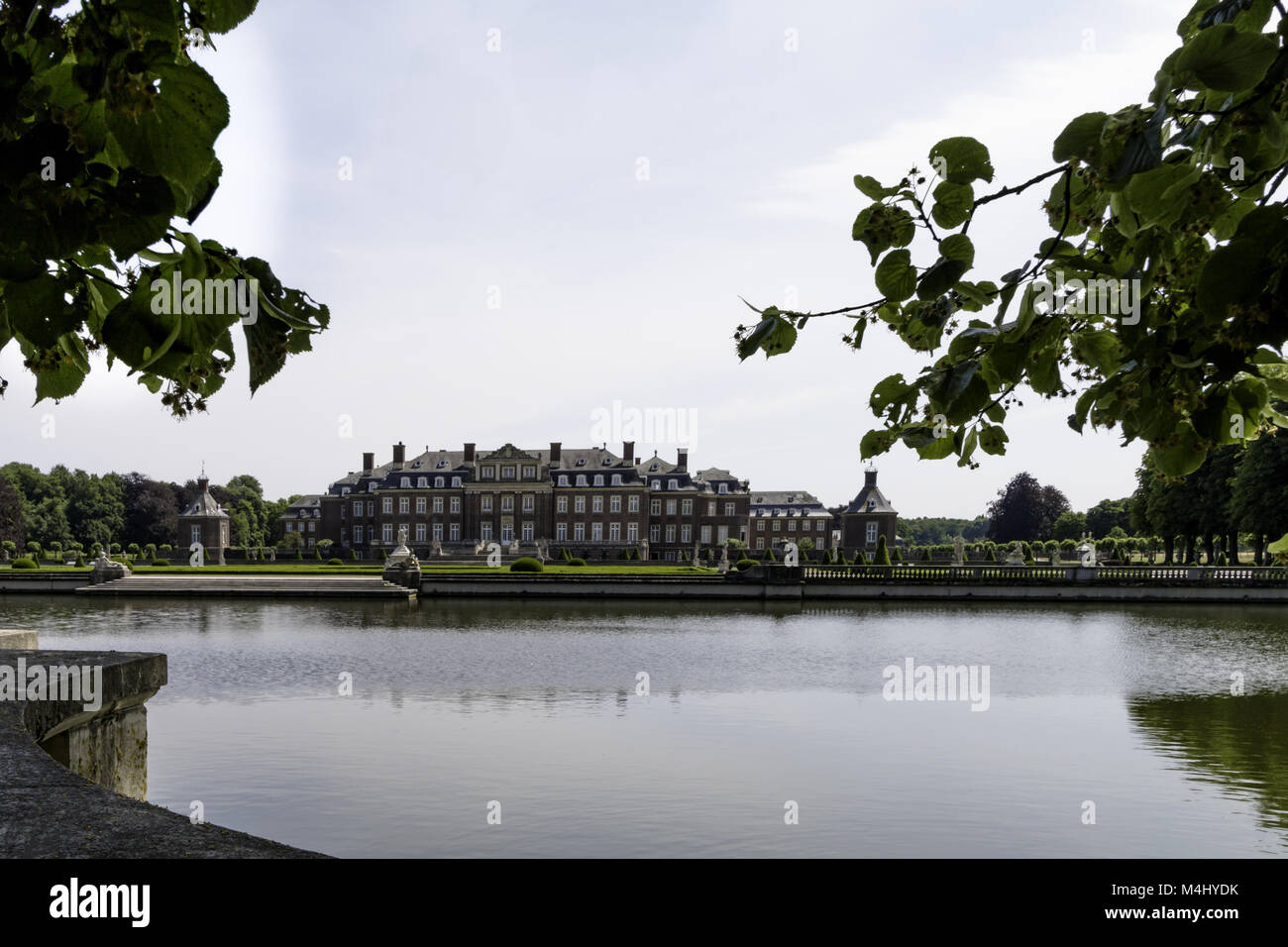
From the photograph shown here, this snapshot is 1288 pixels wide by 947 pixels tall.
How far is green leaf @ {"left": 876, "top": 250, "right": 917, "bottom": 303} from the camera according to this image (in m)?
2.03

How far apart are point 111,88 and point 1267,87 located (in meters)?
1.98

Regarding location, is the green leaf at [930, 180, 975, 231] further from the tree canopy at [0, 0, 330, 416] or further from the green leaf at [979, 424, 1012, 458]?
the tree canopy at [0, 0, 330, 416]

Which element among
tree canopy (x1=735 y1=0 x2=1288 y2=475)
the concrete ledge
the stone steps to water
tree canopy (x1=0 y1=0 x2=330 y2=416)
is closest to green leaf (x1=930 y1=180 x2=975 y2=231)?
tree canopy (x1=735 y1=0 x2=1288 y2=475)

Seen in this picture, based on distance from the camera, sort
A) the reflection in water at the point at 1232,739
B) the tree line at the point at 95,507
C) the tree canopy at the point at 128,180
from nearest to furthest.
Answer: the tree canopy at the point at 128,180
the reflection in water at the point at 1232,739
the tree line at the point at 95,507

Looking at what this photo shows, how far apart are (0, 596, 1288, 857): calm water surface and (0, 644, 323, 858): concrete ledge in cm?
255

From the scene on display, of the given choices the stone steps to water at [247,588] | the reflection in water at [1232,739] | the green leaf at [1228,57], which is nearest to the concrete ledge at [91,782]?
the green leaf at [1228,57]

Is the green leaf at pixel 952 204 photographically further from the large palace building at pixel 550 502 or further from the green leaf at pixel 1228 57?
the large palace building at pixel 550 502

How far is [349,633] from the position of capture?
23.2 meters

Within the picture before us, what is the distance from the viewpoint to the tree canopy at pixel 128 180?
130cm

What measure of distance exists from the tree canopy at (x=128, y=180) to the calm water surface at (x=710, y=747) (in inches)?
263

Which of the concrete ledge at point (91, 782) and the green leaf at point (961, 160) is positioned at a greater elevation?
the green leaf at point (961, 160)

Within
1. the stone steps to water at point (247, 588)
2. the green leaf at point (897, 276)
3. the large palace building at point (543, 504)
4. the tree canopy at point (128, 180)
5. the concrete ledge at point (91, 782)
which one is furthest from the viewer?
the large palace building at point (543, 504)
